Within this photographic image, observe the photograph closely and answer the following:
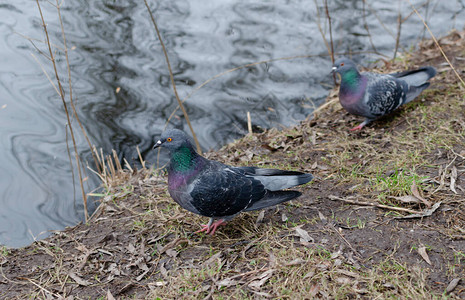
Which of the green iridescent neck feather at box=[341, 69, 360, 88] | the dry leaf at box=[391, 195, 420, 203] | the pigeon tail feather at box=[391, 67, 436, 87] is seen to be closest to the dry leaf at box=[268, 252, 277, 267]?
the dry leaf at box=[391, 195, 420, 203]

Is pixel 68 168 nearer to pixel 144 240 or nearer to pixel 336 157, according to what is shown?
pixel 144 240

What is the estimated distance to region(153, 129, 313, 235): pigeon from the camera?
3.08 metres

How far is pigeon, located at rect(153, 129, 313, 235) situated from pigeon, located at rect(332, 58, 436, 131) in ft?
6.77

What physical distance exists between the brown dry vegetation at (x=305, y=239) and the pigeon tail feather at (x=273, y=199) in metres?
0.20

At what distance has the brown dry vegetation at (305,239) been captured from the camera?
2.61 m

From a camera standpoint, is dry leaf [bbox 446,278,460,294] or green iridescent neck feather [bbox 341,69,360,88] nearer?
dry leaf [bbox 446,278,460,294]

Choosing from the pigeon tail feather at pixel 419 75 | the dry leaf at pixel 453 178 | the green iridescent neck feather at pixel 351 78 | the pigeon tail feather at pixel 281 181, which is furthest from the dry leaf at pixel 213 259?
the pigeon tail feather at pixel 419 75

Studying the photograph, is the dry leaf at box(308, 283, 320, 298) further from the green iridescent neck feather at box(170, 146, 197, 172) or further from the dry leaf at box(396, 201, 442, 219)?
the green iridescent neck feather at box(170, 146, 197, 172)

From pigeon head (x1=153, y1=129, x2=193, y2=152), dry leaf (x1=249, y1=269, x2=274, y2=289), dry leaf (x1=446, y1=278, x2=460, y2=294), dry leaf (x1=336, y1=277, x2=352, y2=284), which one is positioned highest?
pigeon head (x1=153, y1=129, x2=193, y2=152)

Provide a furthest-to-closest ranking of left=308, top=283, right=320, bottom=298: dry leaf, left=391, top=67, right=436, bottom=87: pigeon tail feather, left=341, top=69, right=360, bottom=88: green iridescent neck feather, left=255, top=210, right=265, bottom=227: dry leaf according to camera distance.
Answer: left=391, top=67, right=436, bottom=87: pigeon tail feather < left=341, top=69, right=360, bottom=88: green iridescent neck feather < left=255, top=210, right=265, bottom=227: dry leaf < left=308, top=283, right=320, bottom=298: dry leaf

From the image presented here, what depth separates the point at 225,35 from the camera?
8.13 m

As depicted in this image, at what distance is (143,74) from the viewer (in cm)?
720

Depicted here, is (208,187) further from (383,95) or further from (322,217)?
(383,95)

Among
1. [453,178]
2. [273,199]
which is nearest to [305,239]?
[273,199]
